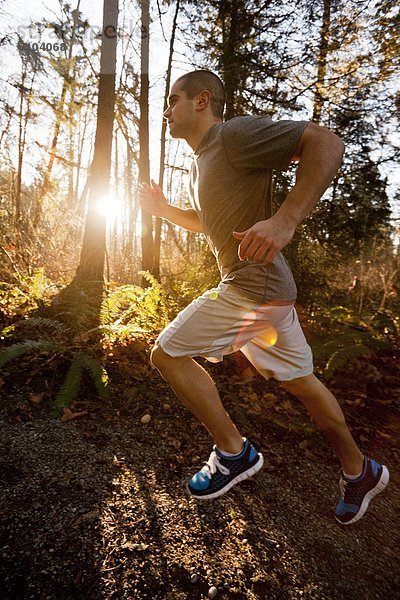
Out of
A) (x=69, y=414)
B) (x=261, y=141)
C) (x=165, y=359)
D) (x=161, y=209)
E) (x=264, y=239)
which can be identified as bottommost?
(x=69, y=414)

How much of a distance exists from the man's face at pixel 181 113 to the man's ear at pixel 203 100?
31 mm

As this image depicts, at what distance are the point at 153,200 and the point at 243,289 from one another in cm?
128

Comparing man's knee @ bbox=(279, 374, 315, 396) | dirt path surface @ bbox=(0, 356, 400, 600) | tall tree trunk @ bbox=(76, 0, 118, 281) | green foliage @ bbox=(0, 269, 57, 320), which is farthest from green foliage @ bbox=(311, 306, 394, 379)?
tall tree trunk @ bbox=(76, 0, 118, 281)

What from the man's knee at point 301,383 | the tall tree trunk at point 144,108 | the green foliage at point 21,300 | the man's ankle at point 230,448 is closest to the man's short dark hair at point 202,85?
the man's knee at point 301,383

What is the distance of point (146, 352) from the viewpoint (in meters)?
4.30

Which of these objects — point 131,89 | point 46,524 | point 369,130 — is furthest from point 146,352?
point 131,89

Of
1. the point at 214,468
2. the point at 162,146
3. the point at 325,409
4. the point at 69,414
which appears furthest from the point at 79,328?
the point at 162,146

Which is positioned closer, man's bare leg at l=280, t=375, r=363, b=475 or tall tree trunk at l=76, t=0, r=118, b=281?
man's bare leg at l=280, t=375, r=363, b=475

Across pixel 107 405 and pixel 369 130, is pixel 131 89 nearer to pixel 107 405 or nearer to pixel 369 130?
pixel 369 130

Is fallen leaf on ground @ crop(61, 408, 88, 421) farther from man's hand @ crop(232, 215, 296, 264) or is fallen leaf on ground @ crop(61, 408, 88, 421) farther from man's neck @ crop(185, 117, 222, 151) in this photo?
man's neck @ crop(185, 117, 222, 151)

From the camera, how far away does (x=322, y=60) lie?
21.6 feet

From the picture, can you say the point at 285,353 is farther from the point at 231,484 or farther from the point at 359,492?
the point at 359,492

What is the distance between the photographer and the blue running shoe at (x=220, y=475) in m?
1.95

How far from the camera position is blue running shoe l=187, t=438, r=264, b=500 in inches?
76.6
